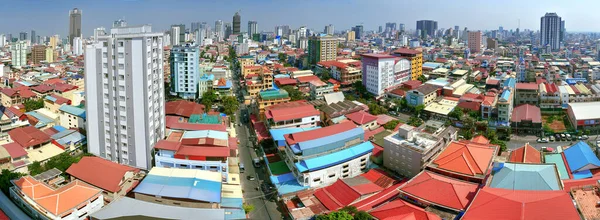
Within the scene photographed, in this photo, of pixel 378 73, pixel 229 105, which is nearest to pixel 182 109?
pixel 229 105

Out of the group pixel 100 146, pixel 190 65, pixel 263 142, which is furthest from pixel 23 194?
pixel 190 65

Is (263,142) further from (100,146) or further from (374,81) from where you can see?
(374,81)

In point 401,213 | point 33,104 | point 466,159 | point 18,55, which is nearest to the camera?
point 401,213

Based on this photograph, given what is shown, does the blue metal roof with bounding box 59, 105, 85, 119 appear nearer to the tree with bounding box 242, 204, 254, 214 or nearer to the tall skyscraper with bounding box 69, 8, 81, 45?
the tree with bounding box 242, 204, 254, 214

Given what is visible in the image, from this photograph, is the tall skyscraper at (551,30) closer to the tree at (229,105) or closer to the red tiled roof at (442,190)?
the tree at (229,105)

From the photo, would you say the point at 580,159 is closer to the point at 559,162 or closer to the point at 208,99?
the point at 559,162

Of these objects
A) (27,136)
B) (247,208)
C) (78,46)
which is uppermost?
(78,46)
